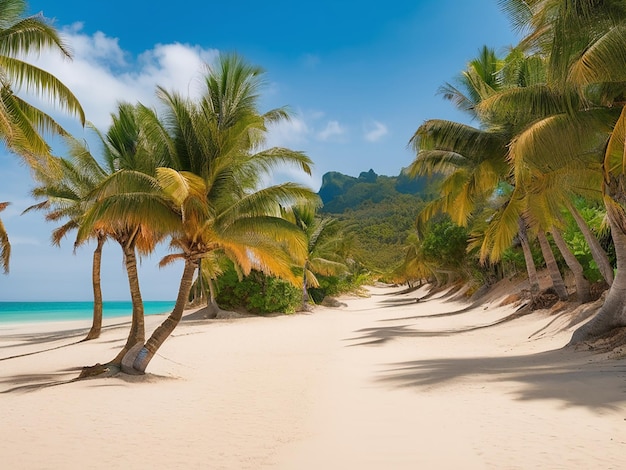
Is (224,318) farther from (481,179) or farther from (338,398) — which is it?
(338,398)

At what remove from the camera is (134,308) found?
11164 mm

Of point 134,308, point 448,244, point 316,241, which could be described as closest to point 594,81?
point 134,308

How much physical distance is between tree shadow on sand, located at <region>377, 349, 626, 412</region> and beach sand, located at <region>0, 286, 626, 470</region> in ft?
0.09

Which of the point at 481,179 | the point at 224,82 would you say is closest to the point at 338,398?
the point at 224,82

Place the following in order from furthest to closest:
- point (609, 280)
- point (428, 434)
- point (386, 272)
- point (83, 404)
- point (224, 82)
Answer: point (386, 272)
point (609, 280)
point (224, 82)
point (83, 404)
point (428, 434)

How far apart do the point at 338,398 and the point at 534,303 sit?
43.8ft

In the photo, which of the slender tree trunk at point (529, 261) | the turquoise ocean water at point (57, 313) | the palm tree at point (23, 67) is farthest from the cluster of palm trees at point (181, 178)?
the turquoise ocean water at point (57, 313)

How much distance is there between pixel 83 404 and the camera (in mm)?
6746

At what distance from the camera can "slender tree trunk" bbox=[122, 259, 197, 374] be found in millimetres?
9586

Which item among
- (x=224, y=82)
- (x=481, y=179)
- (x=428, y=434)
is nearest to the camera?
(x=428, y=434)

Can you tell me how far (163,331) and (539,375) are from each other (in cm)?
718

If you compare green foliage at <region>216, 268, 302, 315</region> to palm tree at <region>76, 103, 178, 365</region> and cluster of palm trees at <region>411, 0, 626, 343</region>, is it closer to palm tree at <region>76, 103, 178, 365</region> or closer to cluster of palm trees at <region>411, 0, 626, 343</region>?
cluster of palm trees at <region>411, 0, 626, 343</region>

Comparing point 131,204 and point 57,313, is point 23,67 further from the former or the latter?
point 57,313

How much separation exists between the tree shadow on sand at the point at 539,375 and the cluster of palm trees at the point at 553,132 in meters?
1.91
